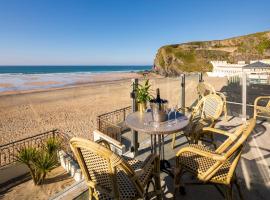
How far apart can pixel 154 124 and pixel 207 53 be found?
38716 mm

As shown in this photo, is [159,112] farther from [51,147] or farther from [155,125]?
[51,147]

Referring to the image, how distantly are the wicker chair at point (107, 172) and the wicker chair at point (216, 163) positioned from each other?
0.49 m

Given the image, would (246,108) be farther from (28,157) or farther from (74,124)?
(74,124)

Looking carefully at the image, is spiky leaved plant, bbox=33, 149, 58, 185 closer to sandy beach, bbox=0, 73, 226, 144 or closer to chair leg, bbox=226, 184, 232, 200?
sandy beach, bbox=0, 73, 226, 144

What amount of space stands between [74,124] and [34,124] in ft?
7.80

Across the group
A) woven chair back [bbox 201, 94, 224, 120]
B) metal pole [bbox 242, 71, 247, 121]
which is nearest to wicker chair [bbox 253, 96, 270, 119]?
metal pole [bbox 242, 71, 247, 121]

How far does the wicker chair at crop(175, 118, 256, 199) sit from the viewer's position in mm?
2086

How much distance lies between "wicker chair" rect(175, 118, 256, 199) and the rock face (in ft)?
115

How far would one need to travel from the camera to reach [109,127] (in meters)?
6.54

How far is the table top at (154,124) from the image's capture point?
259 cm

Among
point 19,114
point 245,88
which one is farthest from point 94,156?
point 19,114

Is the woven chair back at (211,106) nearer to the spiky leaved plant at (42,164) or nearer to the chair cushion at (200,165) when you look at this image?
the chair cushion at (200,165)

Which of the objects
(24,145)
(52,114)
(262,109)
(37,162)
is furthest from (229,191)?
(52,114)

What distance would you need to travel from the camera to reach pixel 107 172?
1855mm
